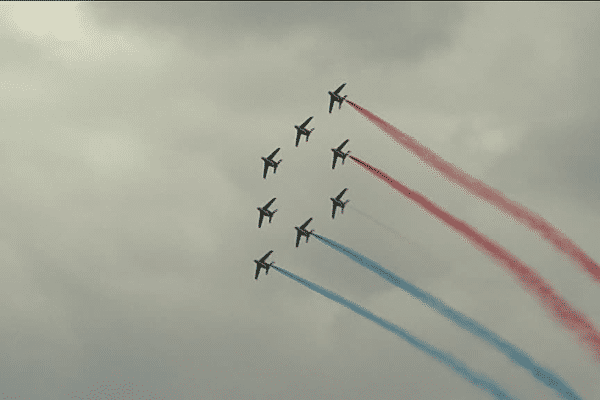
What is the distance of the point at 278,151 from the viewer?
605 ft

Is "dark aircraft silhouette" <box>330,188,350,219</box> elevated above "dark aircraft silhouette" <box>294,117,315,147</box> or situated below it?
below

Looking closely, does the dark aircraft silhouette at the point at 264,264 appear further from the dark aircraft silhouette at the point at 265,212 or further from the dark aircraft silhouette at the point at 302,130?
the dark aircraft silhouette at the point at 302,130

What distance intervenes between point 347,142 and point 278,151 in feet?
44.2

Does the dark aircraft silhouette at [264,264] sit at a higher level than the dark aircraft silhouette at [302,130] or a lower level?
lower

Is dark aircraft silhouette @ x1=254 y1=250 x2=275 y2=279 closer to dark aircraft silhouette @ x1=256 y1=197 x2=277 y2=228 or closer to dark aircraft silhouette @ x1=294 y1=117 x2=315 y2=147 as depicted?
dark aircraft silhouette @ x1=256 y1=197 x2=277 y2=228

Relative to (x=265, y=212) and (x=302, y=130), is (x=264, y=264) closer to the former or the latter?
(x=265, y=212)

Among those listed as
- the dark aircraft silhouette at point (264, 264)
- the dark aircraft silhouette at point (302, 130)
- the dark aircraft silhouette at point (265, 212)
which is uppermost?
the dark aircraft silhouette at point (302, 130)

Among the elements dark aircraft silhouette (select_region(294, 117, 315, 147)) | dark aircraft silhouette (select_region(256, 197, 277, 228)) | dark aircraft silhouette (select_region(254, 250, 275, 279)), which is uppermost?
dark aircraft silhouette (select_region(294, 117, 315, 147))

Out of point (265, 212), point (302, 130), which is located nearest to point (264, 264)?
point (265, 212)

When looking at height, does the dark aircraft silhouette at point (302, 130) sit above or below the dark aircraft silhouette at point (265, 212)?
above

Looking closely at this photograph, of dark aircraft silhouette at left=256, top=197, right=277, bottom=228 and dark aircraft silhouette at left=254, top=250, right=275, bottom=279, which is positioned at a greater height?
dark aircraft silhouette at left=256, top=197, right=277, bottom=228

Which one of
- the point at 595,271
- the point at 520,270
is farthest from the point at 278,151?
the point at 595,271

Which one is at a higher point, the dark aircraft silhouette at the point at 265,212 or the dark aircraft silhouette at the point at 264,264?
the dark aircraft silhouette at the point at 265,212

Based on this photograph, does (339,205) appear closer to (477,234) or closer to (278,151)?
(278,151)
